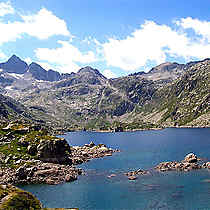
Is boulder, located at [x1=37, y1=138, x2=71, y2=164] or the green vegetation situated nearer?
the green vegetation

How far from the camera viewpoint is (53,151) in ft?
506

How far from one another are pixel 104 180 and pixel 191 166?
144ft

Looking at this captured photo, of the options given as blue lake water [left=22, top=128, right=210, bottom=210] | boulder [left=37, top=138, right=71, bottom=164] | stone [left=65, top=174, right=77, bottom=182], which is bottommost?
blue lake water [left=22, top=128, right=210, bottom=210]

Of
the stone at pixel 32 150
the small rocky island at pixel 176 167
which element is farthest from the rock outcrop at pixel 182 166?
the stone at pixel 32 150

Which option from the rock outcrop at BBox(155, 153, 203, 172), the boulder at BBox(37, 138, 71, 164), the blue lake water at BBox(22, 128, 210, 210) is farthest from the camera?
the boulder at BBox(37, 138, 71, 164)

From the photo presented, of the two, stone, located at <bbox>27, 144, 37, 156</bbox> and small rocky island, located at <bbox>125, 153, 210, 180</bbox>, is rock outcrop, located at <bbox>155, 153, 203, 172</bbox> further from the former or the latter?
stone, located at <bbox>27, 144, 37, 156</bbox>

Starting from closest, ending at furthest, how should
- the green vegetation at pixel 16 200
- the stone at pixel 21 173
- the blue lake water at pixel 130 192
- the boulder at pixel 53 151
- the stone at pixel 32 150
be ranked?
the green vegetation at pixel 16 200, the blue lake water at pixel 130 192, the stone at pixel 21 173, the boulder at pixel 53 151, the stone at pixel 32 150

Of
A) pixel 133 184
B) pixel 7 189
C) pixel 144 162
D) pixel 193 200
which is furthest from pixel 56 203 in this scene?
pixel 144 162

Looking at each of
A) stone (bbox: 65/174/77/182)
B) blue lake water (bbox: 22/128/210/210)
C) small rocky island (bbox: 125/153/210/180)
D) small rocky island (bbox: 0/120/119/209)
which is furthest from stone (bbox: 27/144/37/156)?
small rocky island (bbox: 125/153/210/180)

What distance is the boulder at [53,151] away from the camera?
150250 mm

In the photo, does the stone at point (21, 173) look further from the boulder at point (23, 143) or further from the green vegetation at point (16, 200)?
the green vegetation at point (16, 200)

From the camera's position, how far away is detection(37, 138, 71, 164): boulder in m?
150

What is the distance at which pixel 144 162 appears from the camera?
165750mm

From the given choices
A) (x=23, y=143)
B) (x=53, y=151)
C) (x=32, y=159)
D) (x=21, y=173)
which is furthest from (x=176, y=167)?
(x=23, y=143)
